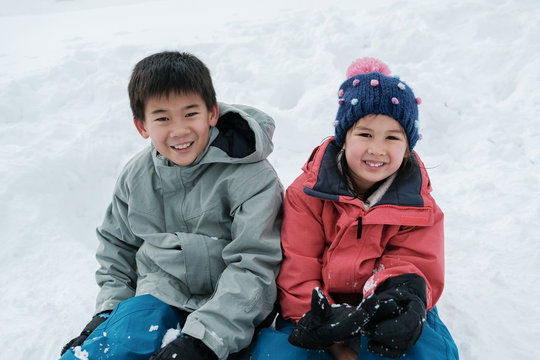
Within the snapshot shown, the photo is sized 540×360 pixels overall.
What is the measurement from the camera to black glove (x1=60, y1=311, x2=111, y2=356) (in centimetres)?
173

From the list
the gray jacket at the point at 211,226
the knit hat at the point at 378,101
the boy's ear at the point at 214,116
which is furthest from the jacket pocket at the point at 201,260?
the knit hat at the point at 378,101

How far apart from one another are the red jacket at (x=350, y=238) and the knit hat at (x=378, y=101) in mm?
197

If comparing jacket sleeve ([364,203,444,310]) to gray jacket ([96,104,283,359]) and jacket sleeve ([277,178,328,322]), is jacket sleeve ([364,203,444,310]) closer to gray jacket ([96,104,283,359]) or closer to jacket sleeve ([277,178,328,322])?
jacket sleeve ([277,178,328,322])

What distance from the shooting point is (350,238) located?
1810 mm

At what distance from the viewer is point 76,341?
173 cm

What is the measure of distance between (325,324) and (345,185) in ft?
1.90

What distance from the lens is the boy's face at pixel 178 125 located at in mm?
1829

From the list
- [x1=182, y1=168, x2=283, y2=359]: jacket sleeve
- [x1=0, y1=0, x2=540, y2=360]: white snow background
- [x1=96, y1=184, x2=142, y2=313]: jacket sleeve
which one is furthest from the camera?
[x1=0, y1=0, x2=540, y2=360]: white snow background

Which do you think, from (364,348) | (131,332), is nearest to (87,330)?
(131,332)

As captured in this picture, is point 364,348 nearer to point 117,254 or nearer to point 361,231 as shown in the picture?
point 361,231

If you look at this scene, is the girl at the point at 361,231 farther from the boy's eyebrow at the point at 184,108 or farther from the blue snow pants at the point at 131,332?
the boy's eyebrow at the point at 184,108

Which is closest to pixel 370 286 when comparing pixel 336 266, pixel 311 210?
pixel 336 266

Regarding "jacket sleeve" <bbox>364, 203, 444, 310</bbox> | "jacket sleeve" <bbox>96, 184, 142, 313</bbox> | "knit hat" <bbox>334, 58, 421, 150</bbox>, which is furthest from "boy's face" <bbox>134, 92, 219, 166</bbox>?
"jacket sleeve" <bbox>364, 203, 444, 310</bbox>

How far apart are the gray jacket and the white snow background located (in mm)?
686
